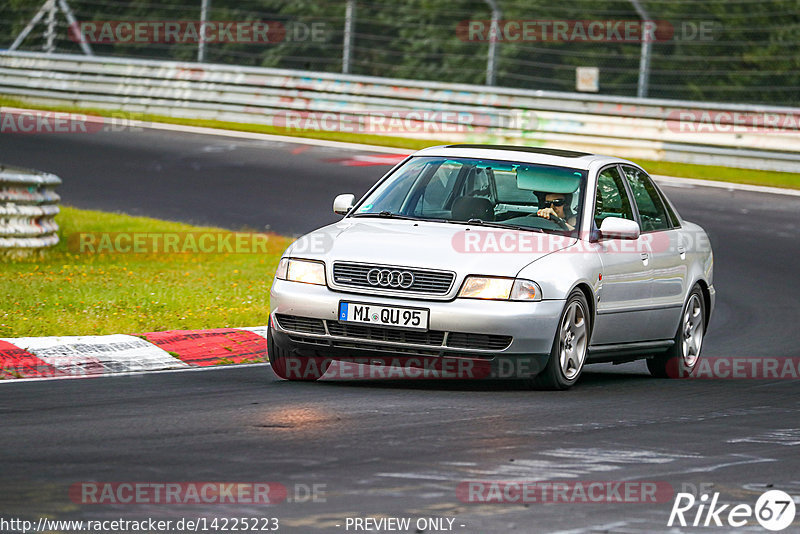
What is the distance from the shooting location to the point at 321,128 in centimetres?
2623

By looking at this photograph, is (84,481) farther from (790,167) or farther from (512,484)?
(790,167)

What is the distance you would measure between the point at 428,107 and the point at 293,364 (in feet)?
53.3

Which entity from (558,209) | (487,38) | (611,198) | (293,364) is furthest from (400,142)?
(293,364)

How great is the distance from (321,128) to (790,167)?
830 cm

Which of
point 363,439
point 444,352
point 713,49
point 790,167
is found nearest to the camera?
point 363,439

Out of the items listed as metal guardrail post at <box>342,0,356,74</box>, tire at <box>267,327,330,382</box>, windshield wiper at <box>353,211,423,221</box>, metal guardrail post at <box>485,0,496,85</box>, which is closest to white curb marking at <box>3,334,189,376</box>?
tire at <box>267,327,330,382</box>

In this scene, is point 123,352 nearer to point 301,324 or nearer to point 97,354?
point 97,354

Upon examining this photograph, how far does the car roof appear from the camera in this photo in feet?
32.4

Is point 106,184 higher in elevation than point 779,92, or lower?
lower

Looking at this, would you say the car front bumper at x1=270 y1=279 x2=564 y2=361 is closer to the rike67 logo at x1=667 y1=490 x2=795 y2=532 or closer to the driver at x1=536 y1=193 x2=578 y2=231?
the driver at x1=536 y1=193 x2=578 y2=231

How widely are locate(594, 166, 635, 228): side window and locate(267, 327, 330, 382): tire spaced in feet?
6.81

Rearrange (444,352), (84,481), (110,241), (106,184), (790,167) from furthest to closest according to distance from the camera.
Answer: (790,167) → (106,184) → (110,241) → (444,352) → (84,481)

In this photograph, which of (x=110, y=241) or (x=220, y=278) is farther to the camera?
(x=110, y=241)

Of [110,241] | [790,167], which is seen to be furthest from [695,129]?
[110,241]
